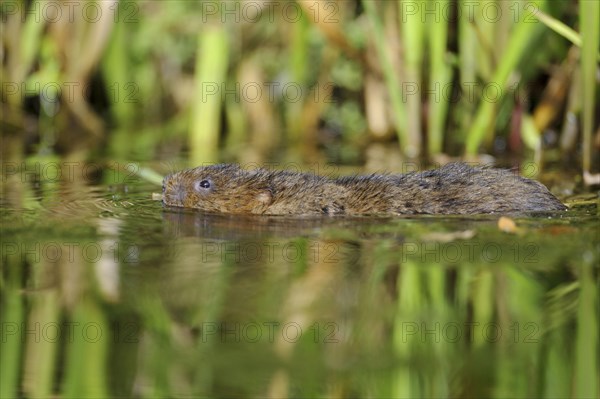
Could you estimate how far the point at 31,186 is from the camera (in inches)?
292

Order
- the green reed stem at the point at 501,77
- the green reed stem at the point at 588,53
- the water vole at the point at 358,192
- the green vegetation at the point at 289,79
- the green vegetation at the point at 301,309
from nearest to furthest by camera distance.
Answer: the green vegetation at the point at 301,309
the water vole at the point at 358,192
the green reed stem at the point at 588,53
the green reed stem at the point at 501,77
the green vegetation at the point at 289,79

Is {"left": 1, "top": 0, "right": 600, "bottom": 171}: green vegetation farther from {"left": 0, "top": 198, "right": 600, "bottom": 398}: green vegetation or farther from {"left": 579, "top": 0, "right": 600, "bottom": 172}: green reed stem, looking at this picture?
{"left": 0, "top": 198, "right": 600, "bottom": 398}: green vegetation

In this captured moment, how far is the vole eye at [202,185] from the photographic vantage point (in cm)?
629

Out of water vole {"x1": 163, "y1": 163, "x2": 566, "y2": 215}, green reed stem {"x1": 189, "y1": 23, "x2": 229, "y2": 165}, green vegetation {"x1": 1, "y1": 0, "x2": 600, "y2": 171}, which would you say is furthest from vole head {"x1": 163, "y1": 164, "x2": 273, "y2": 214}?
green reed stem {"x1": 189, "y1": 23, "x2": 229, "y2": 165}

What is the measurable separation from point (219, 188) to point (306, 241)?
35.7 inches

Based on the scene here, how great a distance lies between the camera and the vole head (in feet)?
20.5

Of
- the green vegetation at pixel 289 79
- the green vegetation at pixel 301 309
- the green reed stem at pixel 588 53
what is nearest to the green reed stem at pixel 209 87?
the green vegetation at pixel 289 79

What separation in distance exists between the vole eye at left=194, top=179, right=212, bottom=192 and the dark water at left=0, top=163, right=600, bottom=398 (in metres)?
0.16

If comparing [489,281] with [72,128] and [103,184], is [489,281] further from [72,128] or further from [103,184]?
[72,128]

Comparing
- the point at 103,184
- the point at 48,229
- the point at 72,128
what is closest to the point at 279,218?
the point at 48,229

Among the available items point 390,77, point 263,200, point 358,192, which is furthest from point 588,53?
point 263,200

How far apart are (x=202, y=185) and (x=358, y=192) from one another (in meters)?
0.90

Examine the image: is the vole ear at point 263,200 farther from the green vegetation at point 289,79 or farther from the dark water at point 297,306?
the green vegetation at point 289,79

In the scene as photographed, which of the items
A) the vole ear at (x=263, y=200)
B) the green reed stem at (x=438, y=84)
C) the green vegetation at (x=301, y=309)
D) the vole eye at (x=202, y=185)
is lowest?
the green vegetation at (x=301, y=309)
